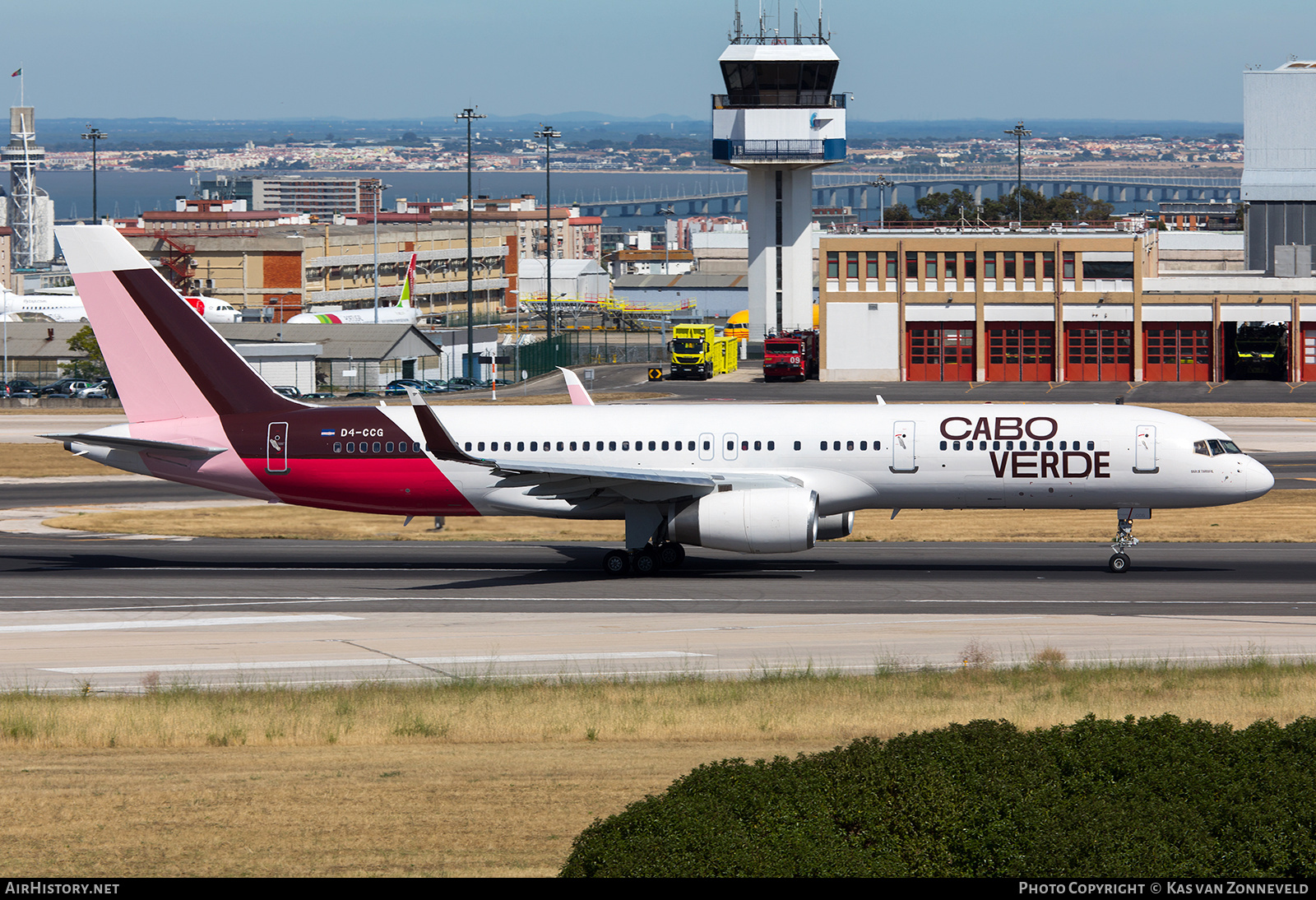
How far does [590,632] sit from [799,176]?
3834 inches

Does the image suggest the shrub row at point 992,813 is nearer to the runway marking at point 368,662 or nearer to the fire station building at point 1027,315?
the runway marking at point 368,662

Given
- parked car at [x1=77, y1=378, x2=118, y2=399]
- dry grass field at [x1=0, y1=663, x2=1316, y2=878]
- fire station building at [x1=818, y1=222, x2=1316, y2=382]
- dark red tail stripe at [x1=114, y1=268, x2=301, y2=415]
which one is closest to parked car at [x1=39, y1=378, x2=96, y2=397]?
parked car at [x1=77, y1=378, x2=118, y2=399]

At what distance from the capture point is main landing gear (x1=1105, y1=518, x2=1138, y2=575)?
129ft

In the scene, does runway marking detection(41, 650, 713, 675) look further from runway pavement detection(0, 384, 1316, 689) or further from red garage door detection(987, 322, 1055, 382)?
red garage door detection(987, 322, 1055, 382)

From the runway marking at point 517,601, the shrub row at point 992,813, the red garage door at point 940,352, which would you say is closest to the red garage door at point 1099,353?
the red garage door at point 940,352

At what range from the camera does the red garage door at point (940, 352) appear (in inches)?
4316

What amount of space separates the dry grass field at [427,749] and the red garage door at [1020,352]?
3299 inches

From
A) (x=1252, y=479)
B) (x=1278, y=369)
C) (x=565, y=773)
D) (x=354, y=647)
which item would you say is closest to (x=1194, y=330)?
(x=1278, y=369)

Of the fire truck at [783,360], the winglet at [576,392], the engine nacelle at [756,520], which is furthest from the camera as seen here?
the fire truck at [783,360]

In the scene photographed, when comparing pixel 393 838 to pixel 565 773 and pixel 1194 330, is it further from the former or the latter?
pixel 1194 330

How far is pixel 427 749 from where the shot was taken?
814 inches

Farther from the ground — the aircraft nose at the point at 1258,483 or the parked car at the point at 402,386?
the parked car at the point at 402,386

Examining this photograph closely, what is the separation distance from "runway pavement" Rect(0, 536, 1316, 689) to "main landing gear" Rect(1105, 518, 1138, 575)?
22.6 inches

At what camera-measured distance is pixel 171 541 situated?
4669cm
